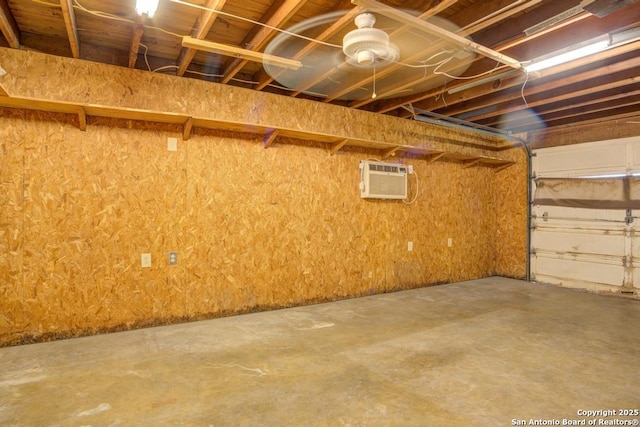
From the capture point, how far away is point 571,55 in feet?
9.18

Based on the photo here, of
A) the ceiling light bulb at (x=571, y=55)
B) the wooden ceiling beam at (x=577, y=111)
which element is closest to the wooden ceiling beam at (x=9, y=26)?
the ceiling light bulb at (x=571, y=55)

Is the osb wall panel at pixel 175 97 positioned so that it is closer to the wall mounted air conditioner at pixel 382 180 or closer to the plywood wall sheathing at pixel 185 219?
the plywood wall sheathing at pixel 185 219

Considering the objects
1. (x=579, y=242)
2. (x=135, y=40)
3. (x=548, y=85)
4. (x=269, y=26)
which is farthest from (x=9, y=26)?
(x=579, y=242)

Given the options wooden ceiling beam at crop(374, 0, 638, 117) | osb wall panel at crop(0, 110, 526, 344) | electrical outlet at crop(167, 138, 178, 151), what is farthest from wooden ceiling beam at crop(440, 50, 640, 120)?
electrical outlet at crop(167, 138, 178, 151)

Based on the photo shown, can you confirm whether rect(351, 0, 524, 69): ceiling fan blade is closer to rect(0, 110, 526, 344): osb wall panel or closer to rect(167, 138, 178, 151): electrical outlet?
rect(0, 110, 526, 344): osb wall panel

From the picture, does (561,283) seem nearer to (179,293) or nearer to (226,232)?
(226,232)

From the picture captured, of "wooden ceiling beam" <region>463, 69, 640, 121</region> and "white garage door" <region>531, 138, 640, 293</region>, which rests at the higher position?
"wooden ceiling beam" <region>463, 69, 640, 121</region>

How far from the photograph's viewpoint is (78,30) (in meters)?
2.86

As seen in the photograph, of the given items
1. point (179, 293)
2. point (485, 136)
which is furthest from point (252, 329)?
point (485, 136)

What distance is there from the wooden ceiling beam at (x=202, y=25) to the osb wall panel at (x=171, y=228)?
2.23ft

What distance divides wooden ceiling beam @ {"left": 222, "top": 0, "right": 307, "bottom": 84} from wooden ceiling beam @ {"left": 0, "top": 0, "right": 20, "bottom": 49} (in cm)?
162

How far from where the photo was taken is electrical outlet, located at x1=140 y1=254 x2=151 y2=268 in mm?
3347

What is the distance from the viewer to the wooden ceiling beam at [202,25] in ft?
7.48

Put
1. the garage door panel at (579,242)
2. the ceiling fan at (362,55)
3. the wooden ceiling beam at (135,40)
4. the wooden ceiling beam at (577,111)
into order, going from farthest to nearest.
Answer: the garage door panel at (579,242)
the wooden ceiling beam at (577,111)
the wooden ceiling beam at (135,40)
the ceiling fan at (362,55)
